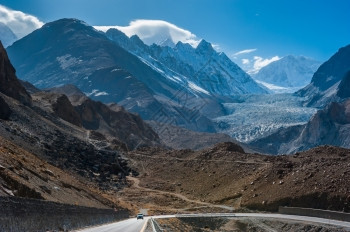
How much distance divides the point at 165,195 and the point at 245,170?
1645 cm

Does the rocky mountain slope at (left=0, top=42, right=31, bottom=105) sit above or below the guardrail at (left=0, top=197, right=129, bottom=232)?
above

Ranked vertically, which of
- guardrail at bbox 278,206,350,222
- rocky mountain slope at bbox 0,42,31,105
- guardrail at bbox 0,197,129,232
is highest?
rocky mountain slope at bbox 0,42,31,105

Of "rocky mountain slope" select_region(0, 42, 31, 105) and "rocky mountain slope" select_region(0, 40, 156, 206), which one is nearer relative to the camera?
"rocky mountain slope" select_region(0, 40, 156, 206)

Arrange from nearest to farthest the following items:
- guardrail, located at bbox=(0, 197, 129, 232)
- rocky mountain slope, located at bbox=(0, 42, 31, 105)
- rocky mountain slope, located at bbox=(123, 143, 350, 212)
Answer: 1. guardrail, located at bbox=(0, 197, 129, 232)
2. rocky mountain slope, located at bbox=(123, 143, 350, 212)
3. rocky mountain slope, located at bbox=(0, 42, 31, 105)

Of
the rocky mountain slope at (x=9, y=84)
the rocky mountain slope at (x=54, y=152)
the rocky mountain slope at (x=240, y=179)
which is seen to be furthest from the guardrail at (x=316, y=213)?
the rocky mountain slope at (x=9, y=84)

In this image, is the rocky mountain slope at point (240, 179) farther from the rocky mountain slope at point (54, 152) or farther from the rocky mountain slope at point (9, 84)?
the rocky mountain slope at point (9, 84)

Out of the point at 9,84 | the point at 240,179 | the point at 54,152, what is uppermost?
the point at 9,84

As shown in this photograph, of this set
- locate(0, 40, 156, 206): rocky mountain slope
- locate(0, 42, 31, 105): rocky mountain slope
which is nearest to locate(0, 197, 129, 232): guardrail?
locate(0, 40, 156, 206): rocky mountain slope

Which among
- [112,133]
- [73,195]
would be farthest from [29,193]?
[112,133]

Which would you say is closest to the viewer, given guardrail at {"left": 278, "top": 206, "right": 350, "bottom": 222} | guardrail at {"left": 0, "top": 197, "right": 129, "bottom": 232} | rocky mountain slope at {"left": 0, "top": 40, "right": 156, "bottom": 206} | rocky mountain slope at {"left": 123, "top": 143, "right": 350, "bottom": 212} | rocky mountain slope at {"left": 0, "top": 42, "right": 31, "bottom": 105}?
guardrail at {"left": 0, "top": 197, "right": 129, "bottom": 232}

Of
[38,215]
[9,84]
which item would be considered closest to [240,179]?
[9,84]

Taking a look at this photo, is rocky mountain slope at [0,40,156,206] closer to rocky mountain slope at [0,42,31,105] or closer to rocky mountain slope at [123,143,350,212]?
rocky mountain slope at [0,42,31,105]

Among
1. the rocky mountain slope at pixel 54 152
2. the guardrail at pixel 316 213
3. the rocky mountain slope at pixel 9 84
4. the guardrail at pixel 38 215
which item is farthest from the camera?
the rocky mountain slope at pixel 9 84

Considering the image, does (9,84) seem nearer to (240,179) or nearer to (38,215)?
(240,179)
